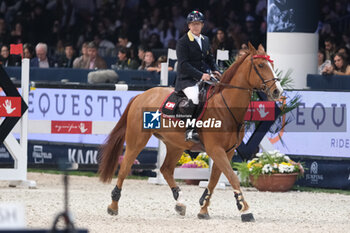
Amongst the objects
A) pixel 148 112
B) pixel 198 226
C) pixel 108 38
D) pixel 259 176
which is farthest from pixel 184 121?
pixel 108 38

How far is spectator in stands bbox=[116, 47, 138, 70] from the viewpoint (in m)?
16.8

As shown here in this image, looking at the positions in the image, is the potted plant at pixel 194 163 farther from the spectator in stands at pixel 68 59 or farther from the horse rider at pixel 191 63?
the spectator in stands at pixel 68 59

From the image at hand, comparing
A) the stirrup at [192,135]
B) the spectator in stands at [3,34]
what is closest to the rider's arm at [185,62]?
the stirrup at [192,135]

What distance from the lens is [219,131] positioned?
10508 mm

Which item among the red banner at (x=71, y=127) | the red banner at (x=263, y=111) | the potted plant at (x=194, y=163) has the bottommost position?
the potted plant at (x=194, y=163)

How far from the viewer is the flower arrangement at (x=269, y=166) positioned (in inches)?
534

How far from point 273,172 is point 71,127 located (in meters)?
3.53

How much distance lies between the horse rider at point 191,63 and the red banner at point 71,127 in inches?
144

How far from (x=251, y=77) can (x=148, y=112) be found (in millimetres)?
1540

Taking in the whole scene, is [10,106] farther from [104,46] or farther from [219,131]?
[104,46]

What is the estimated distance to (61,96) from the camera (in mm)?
15172

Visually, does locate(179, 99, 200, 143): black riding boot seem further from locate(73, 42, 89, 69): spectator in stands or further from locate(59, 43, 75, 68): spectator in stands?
locate(59, 43, 75, 68): spectator in stands

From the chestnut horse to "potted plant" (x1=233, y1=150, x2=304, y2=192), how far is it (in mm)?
2598

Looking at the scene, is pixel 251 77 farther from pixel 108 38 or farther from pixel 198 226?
pixel 108 38
